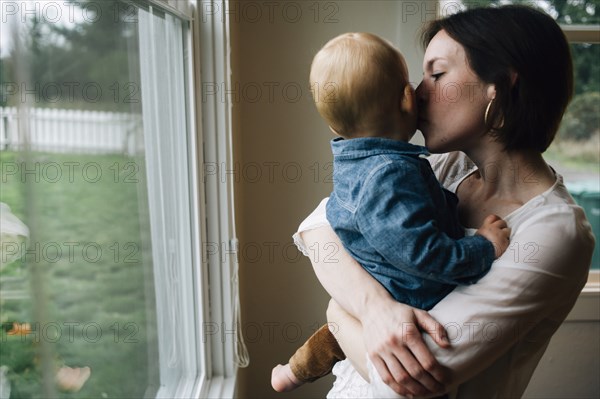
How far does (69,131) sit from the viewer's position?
898 millimetres

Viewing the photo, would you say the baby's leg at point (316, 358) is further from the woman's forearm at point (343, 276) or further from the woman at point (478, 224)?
the woman's forearm at point (343, 276)

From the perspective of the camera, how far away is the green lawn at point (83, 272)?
0.76m

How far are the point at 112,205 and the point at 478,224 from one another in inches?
29.3

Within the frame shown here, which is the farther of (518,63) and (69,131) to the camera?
(518,63)

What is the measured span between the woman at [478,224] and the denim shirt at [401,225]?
0.14ft

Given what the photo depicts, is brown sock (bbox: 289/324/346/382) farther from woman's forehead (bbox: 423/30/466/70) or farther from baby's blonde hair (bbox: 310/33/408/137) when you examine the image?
woman's forehead (bbox: 423/30/466/70)

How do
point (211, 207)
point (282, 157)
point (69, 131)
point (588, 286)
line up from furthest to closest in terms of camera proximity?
point (588, 286), point (282, 157), point (211, 207), point (69, 131)

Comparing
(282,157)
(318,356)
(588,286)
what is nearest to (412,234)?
(318,356)

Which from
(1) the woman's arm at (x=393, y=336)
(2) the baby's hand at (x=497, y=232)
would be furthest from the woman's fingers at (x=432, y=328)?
(2) the baby's hand at (x=497, y=232)

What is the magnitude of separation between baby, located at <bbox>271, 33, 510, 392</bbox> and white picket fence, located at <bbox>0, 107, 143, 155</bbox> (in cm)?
41

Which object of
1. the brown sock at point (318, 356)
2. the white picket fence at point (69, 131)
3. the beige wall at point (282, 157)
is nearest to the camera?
the white picket fence at point (69, 131)

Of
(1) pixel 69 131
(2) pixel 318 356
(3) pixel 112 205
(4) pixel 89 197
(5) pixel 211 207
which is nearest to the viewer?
(1) pixel 69 131

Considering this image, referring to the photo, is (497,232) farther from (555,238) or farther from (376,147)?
(376,147)

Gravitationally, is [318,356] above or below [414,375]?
below
